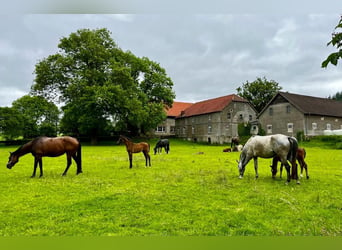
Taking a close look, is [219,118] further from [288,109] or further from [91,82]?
[91,82]

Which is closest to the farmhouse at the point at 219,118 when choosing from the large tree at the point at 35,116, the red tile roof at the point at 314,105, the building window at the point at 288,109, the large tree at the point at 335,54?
the red tile roof at the point at 314,105

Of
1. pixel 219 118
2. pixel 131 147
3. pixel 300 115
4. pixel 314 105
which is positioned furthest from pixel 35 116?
pixel 314 105

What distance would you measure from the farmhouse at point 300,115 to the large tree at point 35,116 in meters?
31.5

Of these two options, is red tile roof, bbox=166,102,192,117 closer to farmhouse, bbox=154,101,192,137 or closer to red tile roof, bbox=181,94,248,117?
farmhouse, bbox=154,101,192,137

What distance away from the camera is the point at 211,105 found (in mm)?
42406

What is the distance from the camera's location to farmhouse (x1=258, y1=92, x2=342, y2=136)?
32.2m

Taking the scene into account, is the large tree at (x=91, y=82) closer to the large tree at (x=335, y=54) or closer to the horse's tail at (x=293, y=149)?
the horse's tail at (x=293, y=149)

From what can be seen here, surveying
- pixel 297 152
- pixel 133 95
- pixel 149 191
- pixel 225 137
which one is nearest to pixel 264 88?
pixel 225 137

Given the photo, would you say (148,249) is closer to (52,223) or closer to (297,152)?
(52,223)

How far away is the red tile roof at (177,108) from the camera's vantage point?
4874 centimetres

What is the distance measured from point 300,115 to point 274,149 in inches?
1103

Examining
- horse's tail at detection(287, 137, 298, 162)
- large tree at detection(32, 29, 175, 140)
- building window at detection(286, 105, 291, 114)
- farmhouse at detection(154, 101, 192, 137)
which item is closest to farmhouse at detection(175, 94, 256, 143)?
farmhouse at detection(154, 101, 192, 137)

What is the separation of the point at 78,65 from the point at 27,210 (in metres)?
30.2

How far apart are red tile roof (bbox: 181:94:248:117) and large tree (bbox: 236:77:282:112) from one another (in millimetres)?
11595
